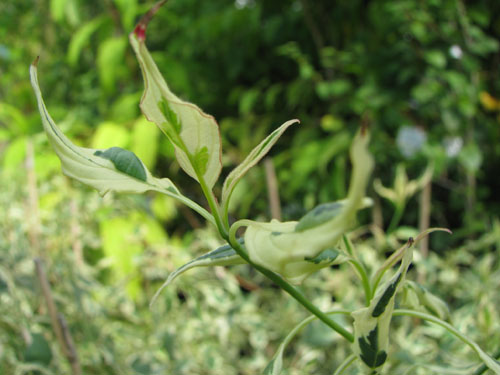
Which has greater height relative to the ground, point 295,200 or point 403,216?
point 295,200

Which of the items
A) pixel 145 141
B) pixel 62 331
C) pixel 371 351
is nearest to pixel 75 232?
pixel 62 331

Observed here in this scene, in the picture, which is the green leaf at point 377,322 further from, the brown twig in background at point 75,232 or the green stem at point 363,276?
the brown twig in background at point 75,232

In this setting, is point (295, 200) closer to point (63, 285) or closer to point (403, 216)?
point (403, 216)

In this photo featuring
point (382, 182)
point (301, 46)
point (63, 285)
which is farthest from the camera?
point (301, 46)

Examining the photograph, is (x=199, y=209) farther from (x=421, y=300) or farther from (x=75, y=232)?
(x=75, y=232)

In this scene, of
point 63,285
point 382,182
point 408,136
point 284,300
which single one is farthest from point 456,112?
point 63,285

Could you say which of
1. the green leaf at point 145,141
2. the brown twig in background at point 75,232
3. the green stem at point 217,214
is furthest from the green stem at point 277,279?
the green leaf at point 145,141
